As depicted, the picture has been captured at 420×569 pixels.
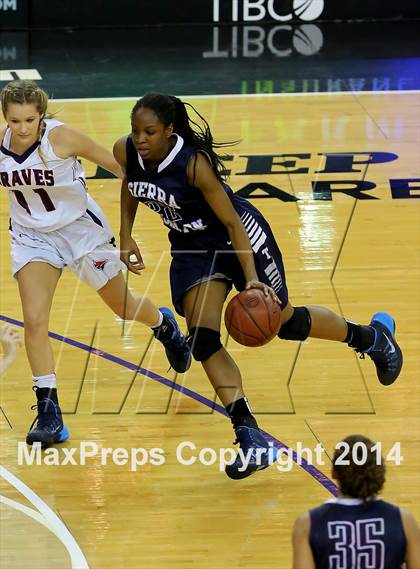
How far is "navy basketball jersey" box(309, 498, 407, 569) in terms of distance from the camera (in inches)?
123

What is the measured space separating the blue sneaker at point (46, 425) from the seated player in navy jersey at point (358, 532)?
2.54m

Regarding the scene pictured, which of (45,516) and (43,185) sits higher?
(43,185)

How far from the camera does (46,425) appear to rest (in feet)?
18.1

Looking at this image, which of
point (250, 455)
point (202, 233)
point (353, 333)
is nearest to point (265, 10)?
point (353, 333)

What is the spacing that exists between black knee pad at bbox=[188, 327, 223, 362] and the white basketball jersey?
894mm

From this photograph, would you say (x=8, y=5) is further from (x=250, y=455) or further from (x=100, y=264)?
(x=250, y=455)

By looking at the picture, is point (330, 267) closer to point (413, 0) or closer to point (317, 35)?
point (317, 35)

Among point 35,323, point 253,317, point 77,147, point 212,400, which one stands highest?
point 77,147

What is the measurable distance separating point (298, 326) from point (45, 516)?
148 cm

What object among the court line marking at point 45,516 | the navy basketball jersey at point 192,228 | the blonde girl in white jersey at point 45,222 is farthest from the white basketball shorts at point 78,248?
the court line marking at point 45,516

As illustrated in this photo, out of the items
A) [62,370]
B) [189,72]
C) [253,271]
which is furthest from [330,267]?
[189,72]

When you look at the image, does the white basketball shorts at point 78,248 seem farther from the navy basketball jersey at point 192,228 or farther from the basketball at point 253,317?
the basketball at point 253,317

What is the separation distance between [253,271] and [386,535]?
6.92ft

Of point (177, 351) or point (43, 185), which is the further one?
point (177, 351)
